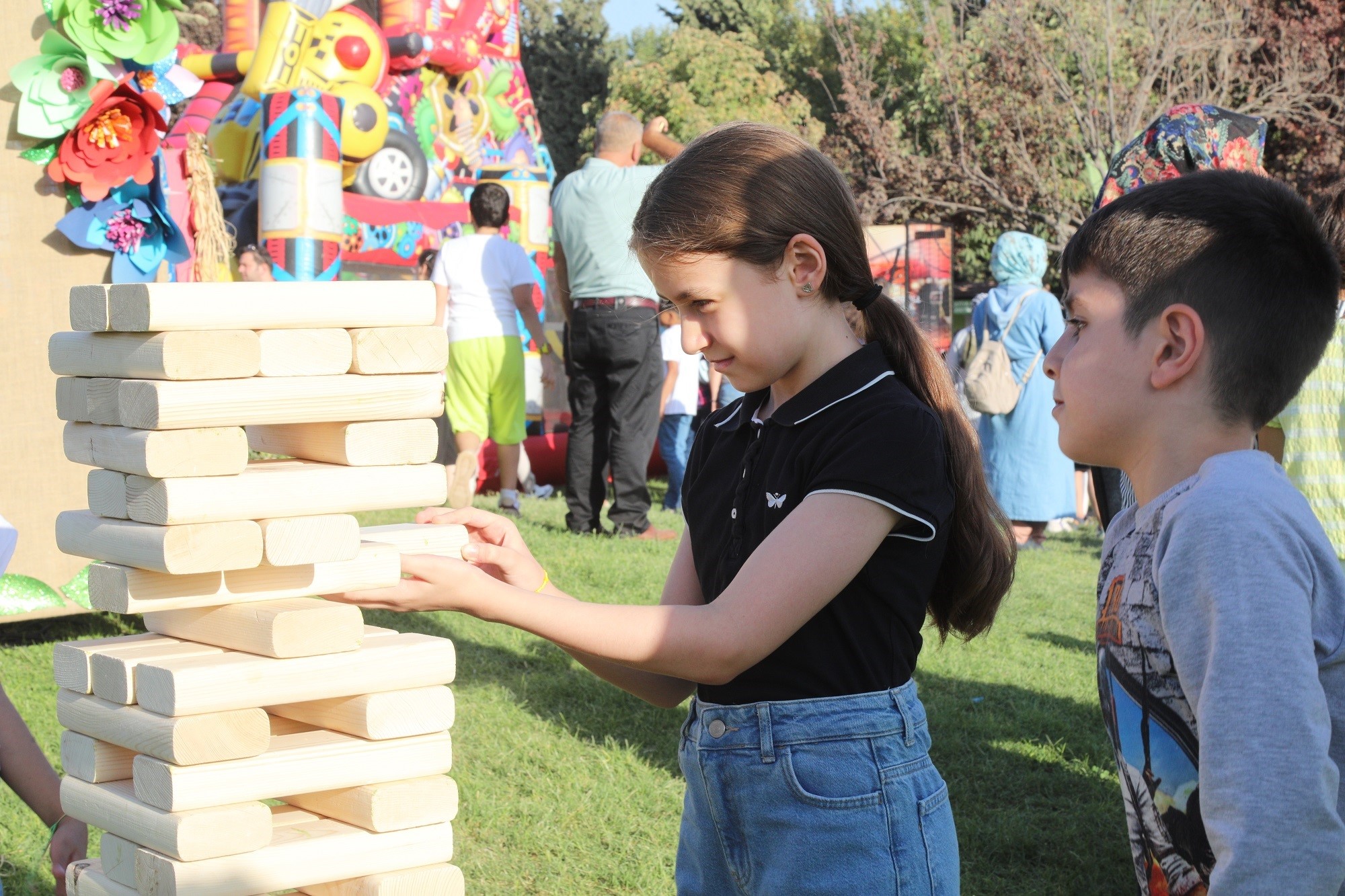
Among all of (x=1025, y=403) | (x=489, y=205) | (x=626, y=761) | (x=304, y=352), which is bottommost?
(x=626, y=761)

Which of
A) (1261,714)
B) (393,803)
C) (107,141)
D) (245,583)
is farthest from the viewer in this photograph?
(107,141)

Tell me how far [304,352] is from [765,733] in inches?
32.9

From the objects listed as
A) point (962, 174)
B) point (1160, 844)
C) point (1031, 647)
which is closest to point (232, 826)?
point (1160, 844)

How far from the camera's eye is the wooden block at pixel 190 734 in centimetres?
170

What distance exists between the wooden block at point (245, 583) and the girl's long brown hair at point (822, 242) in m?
0.59

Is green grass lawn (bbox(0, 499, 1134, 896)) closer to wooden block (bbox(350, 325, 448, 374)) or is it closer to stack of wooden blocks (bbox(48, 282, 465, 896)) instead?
stack of wooden blocks (bbox(48, 282, 465, 896))

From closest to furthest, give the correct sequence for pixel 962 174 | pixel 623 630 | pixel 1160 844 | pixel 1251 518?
1. pixel 1251 518
2. pixel 1160 844
3. pixel 623 630
4. pixel 962 174

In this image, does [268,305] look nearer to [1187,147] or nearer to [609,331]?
[1187,147]

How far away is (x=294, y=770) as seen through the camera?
181 centimetres

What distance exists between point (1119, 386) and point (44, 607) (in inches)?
171

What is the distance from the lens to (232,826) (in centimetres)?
174

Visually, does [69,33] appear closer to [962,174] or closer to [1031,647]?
[1031,647]

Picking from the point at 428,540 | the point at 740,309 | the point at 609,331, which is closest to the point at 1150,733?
the point at 740,309

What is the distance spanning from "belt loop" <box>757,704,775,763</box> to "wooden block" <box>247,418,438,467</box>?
0.64 m
